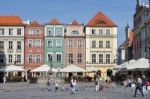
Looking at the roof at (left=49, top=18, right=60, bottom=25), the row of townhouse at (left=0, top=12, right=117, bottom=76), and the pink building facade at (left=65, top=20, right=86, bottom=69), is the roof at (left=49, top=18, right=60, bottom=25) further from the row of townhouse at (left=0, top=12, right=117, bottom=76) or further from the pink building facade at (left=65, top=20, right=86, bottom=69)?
the pink building facade at (left=65, top=20, right=86, bottom=69)

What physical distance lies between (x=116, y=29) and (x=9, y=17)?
21.0m

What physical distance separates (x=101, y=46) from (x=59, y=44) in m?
8.02

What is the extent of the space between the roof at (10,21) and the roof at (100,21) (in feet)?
44.3

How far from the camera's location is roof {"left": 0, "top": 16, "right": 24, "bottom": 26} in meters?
89.4

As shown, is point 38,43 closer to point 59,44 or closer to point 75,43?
point 59,44

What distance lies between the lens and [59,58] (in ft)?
293

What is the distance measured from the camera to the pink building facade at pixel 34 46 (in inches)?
3499

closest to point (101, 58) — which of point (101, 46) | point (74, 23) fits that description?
point (101, 46)

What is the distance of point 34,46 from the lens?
293 feet

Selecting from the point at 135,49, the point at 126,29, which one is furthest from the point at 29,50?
the point at 126,29

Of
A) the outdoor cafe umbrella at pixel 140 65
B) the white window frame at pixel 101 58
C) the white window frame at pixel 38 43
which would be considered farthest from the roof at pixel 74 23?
the outdoor cafe umbrella at pixel 140 65

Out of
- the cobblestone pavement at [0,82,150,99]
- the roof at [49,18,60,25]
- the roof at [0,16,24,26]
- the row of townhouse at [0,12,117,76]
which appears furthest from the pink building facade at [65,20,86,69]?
the cobblestone pavement at [0,82,150,99]

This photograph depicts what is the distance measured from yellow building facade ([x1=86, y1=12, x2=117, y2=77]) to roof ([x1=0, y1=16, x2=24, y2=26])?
13.3m

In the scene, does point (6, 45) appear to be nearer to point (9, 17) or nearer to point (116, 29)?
point (9, 17)
